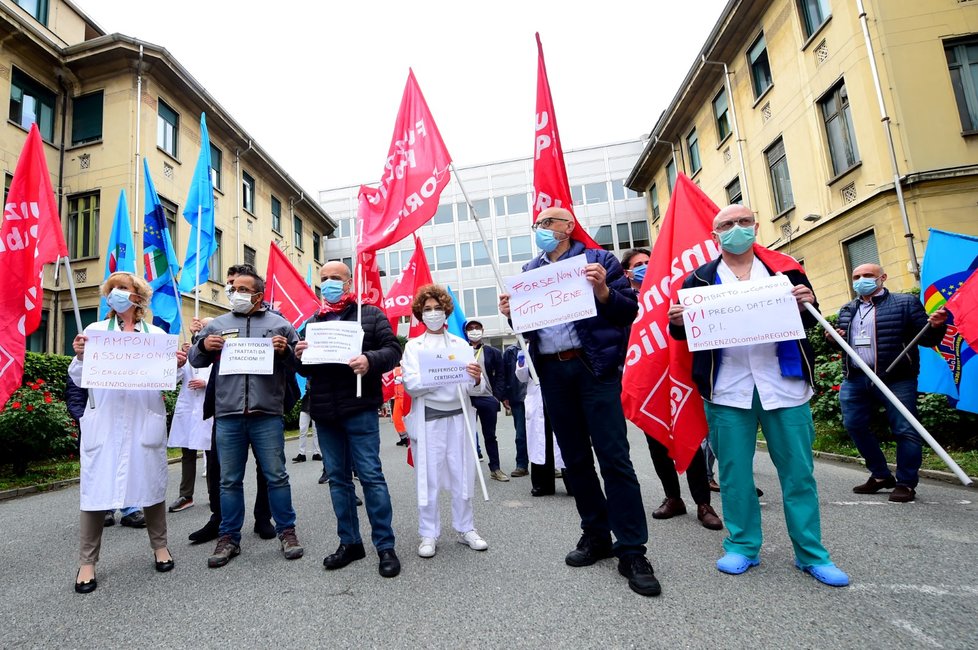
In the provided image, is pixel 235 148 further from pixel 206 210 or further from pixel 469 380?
pixel 469 380

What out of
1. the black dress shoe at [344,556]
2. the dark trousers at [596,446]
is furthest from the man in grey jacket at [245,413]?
the dark trousers at [596,446]

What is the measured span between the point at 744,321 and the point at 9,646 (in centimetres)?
417

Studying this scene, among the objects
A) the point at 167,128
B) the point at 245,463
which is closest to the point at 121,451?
the point at 245,463

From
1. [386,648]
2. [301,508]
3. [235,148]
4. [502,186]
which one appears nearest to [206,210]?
[301,508]

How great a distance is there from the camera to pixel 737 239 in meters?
3.33

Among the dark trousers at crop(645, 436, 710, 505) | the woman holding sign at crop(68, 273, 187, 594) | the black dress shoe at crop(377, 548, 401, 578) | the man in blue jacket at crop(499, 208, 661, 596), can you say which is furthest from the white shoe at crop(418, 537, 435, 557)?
the dark trousers at crop(645, 436, 710, 505)

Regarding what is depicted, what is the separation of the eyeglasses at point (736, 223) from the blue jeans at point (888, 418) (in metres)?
2.87

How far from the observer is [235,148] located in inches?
918

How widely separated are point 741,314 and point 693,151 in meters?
22.3

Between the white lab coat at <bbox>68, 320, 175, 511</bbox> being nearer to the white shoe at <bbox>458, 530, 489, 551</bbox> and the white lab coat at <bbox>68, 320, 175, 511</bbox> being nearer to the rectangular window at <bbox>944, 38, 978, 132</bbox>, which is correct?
the white shoe at <bbox>458, 530, 489, 551</bbox>

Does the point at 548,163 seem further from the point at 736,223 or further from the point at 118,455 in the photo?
the point at 118,455

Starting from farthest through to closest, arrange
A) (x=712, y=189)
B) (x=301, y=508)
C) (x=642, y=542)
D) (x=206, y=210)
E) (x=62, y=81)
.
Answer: (x=712, y=189) < (x=62, y=81) < (x=206, y=210) < (x=301, y=508) < (x=642, y=542)

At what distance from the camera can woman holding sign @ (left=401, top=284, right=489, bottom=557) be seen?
4020 millimetres

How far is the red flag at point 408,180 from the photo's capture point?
16.5 feet
